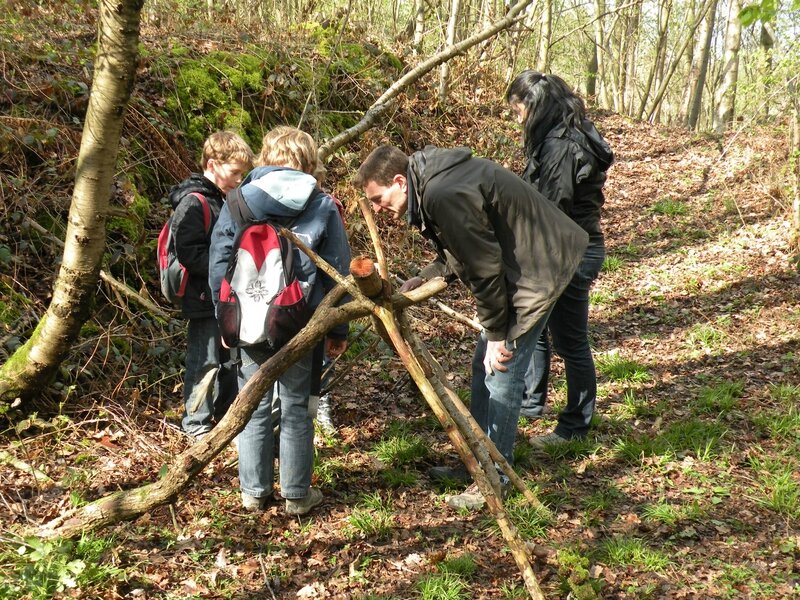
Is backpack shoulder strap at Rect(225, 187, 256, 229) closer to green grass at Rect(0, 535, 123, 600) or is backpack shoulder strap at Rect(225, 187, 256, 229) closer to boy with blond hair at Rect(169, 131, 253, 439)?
boy with blond hair at Rect(169, 131, 253, 439)

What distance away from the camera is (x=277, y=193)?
3166 millimetres

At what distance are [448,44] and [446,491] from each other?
8.32m

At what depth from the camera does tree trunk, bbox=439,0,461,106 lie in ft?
33.3

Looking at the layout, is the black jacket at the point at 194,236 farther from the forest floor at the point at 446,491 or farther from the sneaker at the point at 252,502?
the sneaker at the point at 252,502

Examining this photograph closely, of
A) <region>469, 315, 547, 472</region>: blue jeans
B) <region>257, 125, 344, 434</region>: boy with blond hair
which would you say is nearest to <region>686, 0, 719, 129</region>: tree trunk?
<region>469, 315, 547, 472</region>: blue jeans

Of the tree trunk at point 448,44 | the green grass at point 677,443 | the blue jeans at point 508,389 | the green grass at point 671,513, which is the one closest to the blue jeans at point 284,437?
the blue jeans at point 508,389

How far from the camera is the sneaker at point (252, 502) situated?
357 cm

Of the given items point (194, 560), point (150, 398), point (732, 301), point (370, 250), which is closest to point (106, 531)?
point (194, 560)

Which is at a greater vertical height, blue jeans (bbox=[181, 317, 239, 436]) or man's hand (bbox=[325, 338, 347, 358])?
man's hand (bbox=[325, 338, 347, 358])

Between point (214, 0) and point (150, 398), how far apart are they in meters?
8.03

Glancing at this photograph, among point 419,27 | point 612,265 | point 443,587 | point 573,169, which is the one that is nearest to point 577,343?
point 573,169

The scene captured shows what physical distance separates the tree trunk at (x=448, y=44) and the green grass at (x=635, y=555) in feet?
28.4

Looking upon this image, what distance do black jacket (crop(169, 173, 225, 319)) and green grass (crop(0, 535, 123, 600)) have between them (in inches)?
66.0

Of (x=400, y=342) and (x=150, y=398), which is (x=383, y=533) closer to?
(x=400, y=342)
